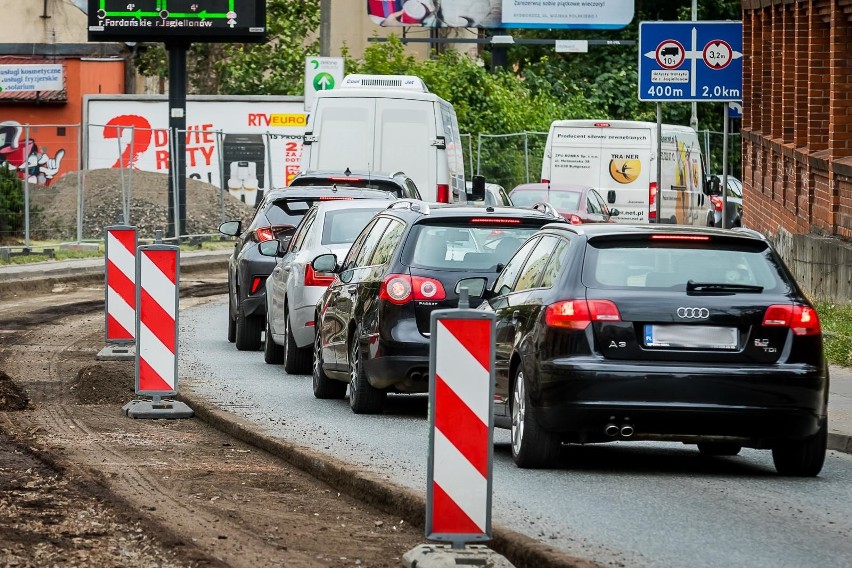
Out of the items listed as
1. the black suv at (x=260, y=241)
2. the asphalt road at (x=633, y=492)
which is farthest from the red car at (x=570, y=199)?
the asphalt road at (x=633, y=492)

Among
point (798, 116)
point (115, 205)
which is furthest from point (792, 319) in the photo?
point (115, 205)

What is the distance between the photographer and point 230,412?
1291 cm

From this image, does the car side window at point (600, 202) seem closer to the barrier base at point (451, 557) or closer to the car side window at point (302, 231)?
the car side window at point (302, 231)

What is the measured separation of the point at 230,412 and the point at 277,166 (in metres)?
31.6

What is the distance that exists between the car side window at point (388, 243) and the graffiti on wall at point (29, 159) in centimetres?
1754

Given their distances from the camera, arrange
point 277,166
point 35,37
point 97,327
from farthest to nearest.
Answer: point 35,37
point 277,166
point 97,327

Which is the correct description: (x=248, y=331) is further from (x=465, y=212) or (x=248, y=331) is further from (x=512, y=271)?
(x=512, y=271)

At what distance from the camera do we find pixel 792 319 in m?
10.3

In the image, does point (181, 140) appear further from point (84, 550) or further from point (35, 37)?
point (84, 550)

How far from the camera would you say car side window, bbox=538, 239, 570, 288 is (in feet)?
34.7

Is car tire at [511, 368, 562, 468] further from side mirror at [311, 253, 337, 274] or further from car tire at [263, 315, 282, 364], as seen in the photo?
car tire at [263, 315, 282, 364]

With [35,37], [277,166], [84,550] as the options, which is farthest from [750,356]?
[35,37]

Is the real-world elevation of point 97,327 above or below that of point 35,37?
below

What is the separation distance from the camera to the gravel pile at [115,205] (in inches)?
1337
